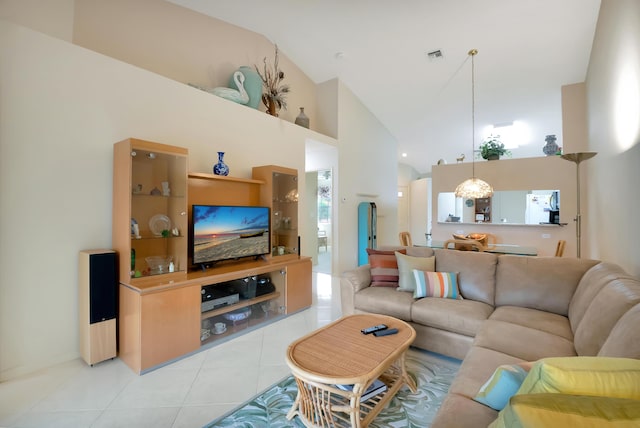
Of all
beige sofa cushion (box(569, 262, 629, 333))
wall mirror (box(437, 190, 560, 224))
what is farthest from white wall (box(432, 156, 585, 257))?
beige sofa cushion (box(569, 262, 629, 333))

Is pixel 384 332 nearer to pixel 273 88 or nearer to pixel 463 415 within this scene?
pixel 463 415

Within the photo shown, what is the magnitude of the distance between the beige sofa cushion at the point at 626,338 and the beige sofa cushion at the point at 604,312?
0.40ft

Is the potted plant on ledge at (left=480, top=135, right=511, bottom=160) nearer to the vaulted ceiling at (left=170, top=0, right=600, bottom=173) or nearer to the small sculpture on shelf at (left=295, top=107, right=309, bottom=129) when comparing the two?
the vaulted ceiling at (left=170, top=0, right=600, bottom=173)

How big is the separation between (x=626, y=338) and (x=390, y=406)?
1292 millimetres

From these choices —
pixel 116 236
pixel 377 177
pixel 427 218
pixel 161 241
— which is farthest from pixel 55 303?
pixel 427 218

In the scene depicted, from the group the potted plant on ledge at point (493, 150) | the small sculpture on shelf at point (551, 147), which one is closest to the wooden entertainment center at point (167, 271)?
the potted plant on ledge at point (493, 150)

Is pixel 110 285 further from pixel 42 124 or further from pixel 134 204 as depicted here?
pixel 42 124

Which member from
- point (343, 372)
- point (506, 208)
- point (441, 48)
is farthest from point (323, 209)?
point (343, 372)

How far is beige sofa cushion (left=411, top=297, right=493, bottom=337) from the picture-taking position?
7.63 feet

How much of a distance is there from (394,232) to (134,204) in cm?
647

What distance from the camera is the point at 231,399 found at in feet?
6.45

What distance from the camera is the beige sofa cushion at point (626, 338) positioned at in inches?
44.4

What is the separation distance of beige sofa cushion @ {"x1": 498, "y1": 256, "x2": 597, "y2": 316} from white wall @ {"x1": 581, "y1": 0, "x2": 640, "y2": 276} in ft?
1.26

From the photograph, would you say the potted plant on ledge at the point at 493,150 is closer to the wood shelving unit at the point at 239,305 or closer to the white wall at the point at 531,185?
the white wall at the point at 531,185
